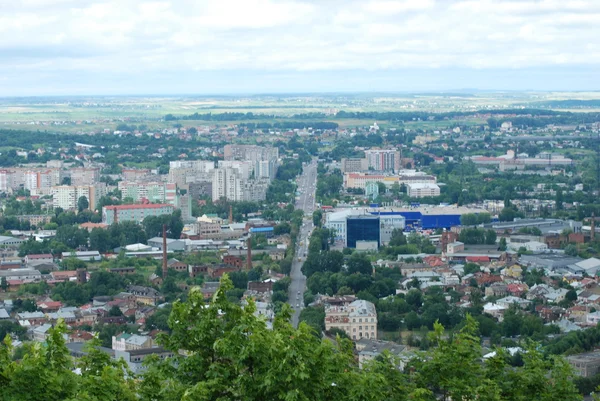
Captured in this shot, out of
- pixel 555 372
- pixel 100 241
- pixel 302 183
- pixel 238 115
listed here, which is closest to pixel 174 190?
pixel 302 183

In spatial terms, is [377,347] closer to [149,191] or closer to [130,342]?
[130,342]

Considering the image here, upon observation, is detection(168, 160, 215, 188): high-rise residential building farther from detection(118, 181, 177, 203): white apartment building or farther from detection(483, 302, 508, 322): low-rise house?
detection(483, 302, 508, 322): low-rise house

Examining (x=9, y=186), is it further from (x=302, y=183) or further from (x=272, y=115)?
(x=272, y=115)

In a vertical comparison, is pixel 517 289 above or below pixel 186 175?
below

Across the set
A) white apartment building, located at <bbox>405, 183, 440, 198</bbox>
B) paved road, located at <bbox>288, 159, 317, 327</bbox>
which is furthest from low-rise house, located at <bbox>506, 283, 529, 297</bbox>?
white apartment building, located at <bbox>405, 183, 440, 198</bbox>

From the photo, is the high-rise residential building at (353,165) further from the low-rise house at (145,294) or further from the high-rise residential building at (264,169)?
the low-rise house at (145,294)

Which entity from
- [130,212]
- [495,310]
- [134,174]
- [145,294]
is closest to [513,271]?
[495,310]
